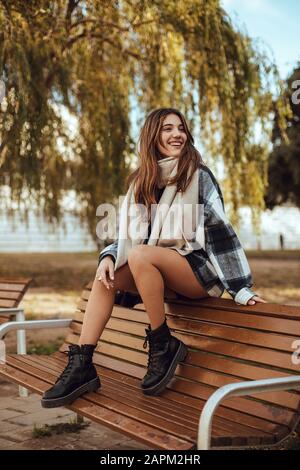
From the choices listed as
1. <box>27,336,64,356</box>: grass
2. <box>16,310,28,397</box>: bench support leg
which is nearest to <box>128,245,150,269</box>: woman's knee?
<box>16,310,28,397</box>: bench support leg

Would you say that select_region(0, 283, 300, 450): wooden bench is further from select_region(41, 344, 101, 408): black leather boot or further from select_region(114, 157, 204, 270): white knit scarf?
select_region(114, 157, 204, 270): white knit scarf

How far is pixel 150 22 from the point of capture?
25.4 feet

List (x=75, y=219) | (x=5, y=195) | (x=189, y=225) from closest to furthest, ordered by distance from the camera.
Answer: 1. (x=189, y=225)
2. (x=5, y=195)
3. (x=75, y=219)

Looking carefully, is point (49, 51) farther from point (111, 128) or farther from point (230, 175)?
point (230, 175)

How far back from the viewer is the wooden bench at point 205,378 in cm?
212

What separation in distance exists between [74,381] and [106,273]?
559mm

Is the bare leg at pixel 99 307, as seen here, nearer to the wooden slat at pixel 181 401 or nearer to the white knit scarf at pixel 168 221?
the white knit scarf at pixel 168 221

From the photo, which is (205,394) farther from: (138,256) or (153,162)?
(153,162)

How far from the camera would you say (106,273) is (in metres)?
2.94

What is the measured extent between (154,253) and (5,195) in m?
8.30

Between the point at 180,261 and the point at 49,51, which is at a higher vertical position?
the point at 49,51

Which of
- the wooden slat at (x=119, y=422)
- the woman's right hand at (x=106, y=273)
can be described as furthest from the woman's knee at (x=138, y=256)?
the wooden slat at (x=119, y=422)

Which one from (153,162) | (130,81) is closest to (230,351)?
(153,162)
